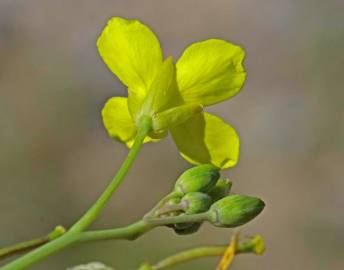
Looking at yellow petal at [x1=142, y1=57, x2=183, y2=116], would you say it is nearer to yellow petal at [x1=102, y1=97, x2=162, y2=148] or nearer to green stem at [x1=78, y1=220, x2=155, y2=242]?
yellow petal at [x1=102, y1=97, x2=162, y2=148]

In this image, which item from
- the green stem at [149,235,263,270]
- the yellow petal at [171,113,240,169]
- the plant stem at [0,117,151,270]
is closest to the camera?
the plant stem at [0,117,151,270]

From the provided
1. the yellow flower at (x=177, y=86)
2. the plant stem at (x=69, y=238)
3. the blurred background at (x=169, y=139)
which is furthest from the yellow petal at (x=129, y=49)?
the blurred background at (x=169, y=139)

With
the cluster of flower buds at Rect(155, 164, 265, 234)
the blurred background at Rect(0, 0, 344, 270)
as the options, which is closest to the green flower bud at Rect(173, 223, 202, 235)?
the cluster of flower buds at Rect(155, 164, 265, 234)

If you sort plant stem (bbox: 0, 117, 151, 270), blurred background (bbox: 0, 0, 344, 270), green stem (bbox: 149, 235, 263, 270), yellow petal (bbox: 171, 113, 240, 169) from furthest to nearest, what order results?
blurred background (bbox: 0, 0, 344, 270) < yellow petal (bbox: 171, 113, 240, 169) < green stem (bbox: 149, 235, 263, 270) < plant stem (bbox: 0, 117, 151, 270)

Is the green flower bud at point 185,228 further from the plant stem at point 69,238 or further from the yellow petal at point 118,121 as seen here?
the yellow petal at point 118,121

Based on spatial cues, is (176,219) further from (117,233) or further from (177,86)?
(177,86)

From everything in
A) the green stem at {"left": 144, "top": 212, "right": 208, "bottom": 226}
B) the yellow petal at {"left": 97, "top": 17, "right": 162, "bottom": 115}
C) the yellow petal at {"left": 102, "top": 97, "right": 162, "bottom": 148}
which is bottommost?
the green stem at {"left": 144, "top": 212, "right": 208, "bottom": 226}

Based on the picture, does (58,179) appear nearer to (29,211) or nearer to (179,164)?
(29,211)

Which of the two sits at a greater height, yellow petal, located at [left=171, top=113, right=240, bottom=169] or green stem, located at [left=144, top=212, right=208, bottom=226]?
yellow petal, located at [left=171, top=113, right=240, bottom=169]

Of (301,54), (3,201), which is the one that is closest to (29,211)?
(3,201)
